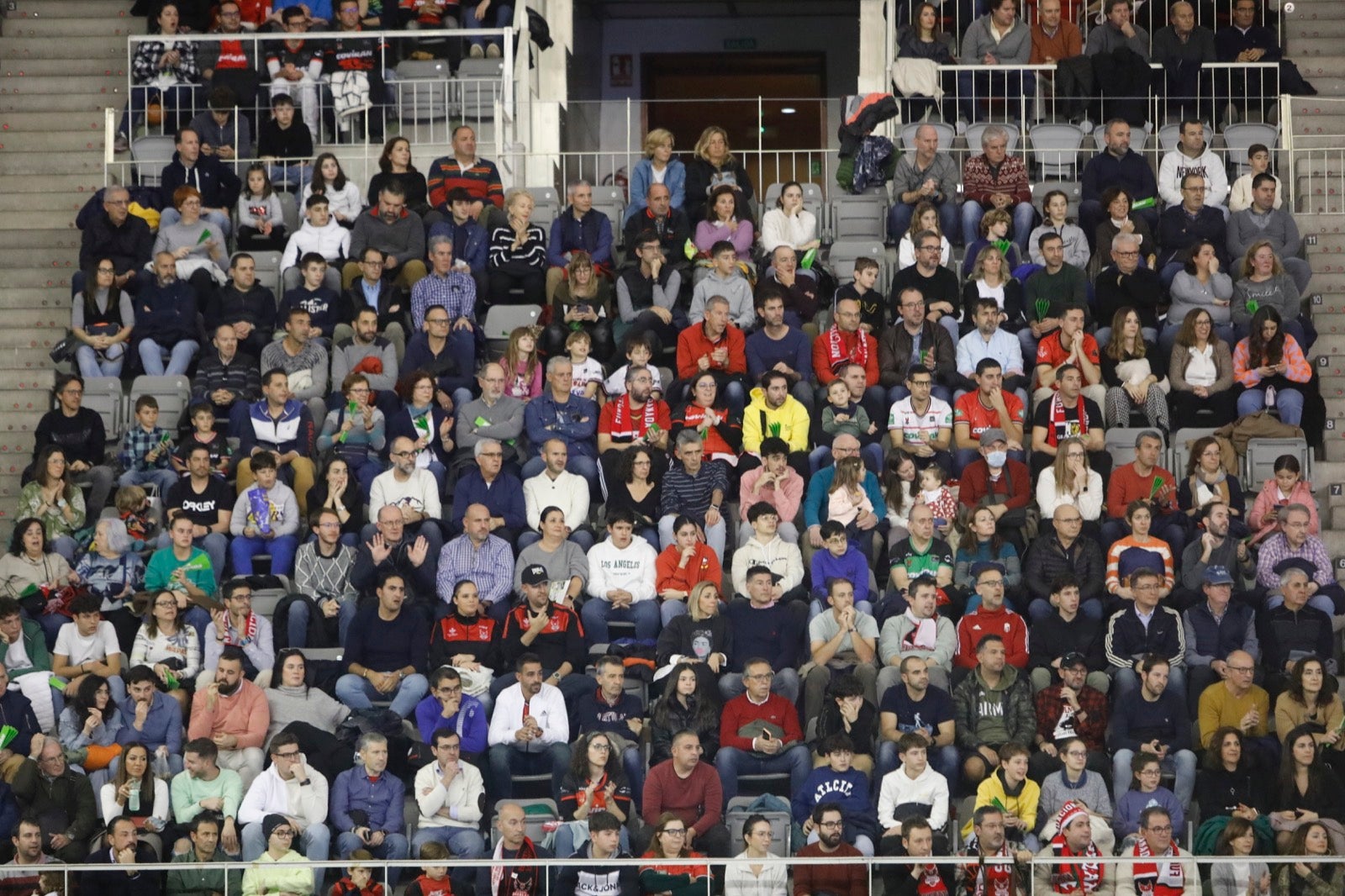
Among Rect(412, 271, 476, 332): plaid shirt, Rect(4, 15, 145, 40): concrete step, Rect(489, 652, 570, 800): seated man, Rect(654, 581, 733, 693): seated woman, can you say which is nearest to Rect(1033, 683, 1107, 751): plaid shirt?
Rect(654, 581, 733, 693): seated woman

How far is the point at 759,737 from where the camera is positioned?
13.0 m

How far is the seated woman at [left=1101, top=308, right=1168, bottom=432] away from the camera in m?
15.2

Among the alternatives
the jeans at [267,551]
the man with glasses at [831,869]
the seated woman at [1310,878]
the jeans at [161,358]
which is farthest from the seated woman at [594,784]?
the jeans at [161,358]

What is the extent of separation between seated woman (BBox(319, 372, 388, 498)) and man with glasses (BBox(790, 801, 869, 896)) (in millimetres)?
4075

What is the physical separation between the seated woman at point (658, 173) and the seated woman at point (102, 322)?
3.39 meters

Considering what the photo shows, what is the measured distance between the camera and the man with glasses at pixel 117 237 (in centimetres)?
1658

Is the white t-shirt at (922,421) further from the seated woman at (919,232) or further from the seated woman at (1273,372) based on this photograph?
the seated woman at (1273,372)

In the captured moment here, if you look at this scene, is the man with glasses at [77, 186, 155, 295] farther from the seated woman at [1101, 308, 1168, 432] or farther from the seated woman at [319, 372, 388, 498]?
the seated woman at [1101, 308, 1168, 432]

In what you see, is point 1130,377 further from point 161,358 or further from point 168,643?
point 161,358

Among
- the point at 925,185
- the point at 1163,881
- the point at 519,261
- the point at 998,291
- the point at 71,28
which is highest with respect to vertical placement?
the point at 71,28

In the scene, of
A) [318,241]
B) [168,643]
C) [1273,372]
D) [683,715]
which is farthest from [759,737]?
[318,241]

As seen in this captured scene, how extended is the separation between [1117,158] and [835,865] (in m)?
6.69

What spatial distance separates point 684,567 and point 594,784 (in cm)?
174

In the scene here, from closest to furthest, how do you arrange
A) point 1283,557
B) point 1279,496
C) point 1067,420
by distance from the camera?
point 1283,557, point 1279,496, point 1067,420
